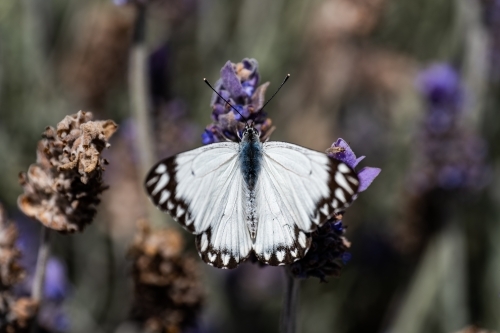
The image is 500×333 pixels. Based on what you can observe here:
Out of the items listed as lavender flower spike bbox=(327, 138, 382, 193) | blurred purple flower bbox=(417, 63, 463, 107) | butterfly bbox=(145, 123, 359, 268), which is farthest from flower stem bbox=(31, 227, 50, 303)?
blurred purple flower bbox=(417, 63, 463, 107)

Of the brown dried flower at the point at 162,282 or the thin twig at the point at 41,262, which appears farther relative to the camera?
the brown dried flower at the point at 162,282

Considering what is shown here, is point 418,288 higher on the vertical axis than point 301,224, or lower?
higher

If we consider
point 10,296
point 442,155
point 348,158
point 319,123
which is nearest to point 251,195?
point 348,158

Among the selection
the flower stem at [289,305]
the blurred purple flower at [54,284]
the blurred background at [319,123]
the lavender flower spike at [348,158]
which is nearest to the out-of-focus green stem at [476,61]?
the blurred background at [319,123]

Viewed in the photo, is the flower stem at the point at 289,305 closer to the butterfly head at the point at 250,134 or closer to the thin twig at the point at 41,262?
the butterfly head at the point at 250,134

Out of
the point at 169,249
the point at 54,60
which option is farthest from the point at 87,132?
the point at 54,60

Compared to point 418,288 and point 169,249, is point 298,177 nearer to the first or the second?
point 169,249

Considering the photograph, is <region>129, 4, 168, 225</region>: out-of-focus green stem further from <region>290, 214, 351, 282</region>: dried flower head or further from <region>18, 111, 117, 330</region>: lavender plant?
<region>290, 214, 351, 282</region>: dried flower head
